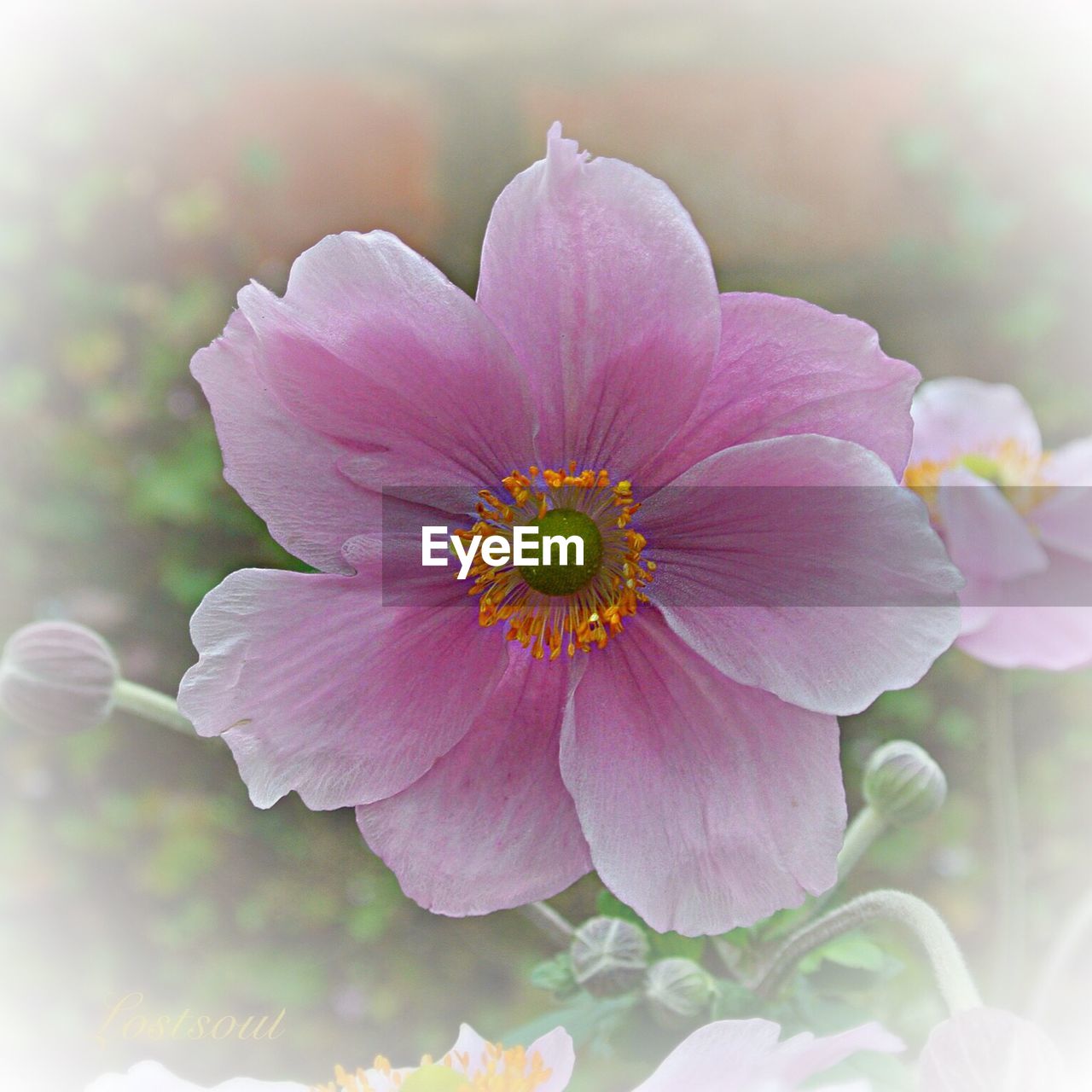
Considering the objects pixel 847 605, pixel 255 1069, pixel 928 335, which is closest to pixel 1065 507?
pixel 928 335

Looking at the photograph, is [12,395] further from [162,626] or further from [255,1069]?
[255,1069]

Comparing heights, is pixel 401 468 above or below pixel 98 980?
above

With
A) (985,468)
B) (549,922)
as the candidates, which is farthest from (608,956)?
(985,468)

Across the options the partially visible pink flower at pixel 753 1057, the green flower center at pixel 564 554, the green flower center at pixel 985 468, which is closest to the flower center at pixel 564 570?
the green flower center at pixel 564 554

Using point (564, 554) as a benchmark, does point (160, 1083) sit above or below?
below

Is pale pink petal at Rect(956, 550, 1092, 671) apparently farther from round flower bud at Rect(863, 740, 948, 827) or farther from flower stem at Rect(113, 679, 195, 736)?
flower stem at Rect(113, 679, 195, 736)

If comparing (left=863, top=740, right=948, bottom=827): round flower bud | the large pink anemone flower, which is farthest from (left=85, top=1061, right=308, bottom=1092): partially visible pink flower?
(left=863, top=740, right=948, bottom=827): round flower bud

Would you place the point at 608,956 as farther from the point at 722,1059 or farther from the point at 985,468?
the point at 985,468
